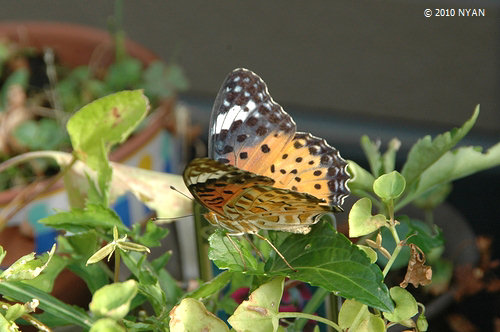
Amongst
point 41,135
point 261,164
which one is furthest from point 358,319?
point 41,135

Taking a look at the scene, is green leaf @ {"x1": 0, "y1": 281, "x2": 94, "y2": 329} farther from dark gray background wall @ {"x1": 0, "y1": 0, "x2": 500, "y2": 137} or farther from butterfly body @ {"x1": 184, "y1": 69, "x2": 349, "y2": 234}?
dark gray background wall @ {"x1": 0, "y1": 0, "x2": 500, "y2": 137}

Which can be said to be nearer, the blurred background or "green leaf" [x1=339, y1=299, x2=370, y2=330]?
"green leaf" [x1=339, y1=299, x2=370, y2=330]

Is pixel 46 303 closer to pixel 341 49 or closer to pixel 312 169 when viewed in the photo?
pixel 312 169

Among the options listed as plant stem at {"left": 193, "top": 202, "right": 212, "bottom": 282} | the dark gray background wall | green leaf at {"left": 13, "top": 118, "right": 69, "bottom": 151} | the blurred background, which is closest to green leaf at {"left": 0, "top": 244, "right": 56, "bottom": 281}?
plant stem at {"left": 193, "top": 202, "right": 212, "bottom": 282}

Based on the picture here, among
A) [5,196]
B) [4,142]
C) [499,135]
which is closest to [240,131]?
[5,196]

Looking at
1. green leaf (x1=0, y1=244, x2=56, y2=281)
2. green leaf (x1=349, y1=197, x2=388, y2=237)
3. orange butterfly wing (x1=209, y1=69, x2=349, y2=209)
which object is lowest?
green leaf (x1=0, y1=244, x2=56, y2=281)

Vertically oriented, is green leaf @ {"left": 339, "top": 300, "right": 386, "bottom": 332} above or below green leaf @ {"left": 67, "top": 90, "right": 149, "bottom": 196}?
below

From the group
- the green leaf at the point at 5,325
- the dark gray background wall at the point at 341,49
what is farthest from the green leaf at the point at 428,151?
the dark gray background wall at the point at 341,49
